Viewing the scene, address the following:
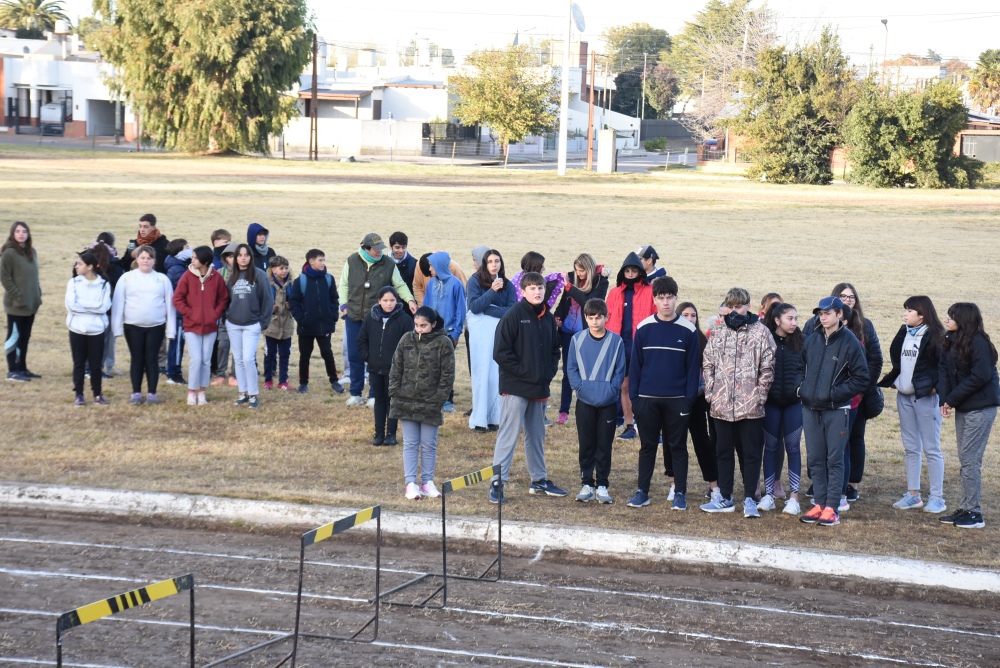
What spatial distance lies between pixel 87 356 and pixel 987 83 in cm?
8428

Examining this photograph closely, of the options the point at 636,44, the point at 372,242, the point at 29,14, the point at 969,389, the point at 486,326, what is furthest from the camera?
the point at 636,44

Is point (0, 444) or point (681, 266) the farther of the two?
point (681, 266)

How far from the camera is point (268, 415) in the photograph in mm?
11844

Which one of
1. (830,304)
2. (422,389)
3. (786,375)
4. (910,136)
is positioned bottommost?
(422,389)

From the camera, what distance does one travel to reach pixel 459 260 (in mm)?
24609

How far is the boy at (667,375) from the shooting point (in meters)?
8.80

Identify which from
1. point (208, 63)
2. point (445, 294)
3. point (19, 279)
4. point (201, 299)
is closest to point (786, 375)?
point (445, 294)

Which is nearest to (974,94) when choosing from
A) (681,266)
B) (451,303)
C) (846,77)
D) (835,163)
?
(835,163)

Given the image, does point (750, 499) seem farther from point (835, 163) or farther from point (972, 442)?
point (835, 163)

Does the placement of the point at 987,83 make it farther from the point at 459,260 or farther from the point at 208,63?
the point at 459,260

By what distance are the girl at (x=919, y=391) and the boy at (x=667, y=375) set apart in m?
1.64

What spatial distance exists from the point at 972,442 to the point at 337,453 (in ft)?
18.3

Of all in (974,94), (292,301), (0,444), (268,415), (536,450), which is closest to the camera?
(536,450)

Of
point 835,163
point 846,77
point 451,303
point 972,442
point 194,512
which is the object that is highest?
point 846,77
